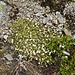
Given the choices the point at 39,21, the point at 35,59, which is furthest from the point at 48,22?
the point at 35,59

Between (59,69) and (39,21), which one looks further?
(39,21)

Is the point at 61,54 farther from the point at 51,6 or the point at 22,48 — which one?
the point at 51,6

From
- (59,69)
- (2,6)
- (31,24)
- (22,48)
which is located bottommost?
(59,69)

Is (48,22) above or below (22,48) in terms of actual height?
above

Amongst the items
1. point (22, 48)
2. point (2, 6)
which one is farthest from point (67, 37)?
point (2, 6)

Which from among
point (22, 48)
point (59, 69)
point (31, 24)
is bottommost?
point (59, 69)

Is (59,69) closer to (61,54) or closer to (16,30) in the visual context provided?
(61,54)
